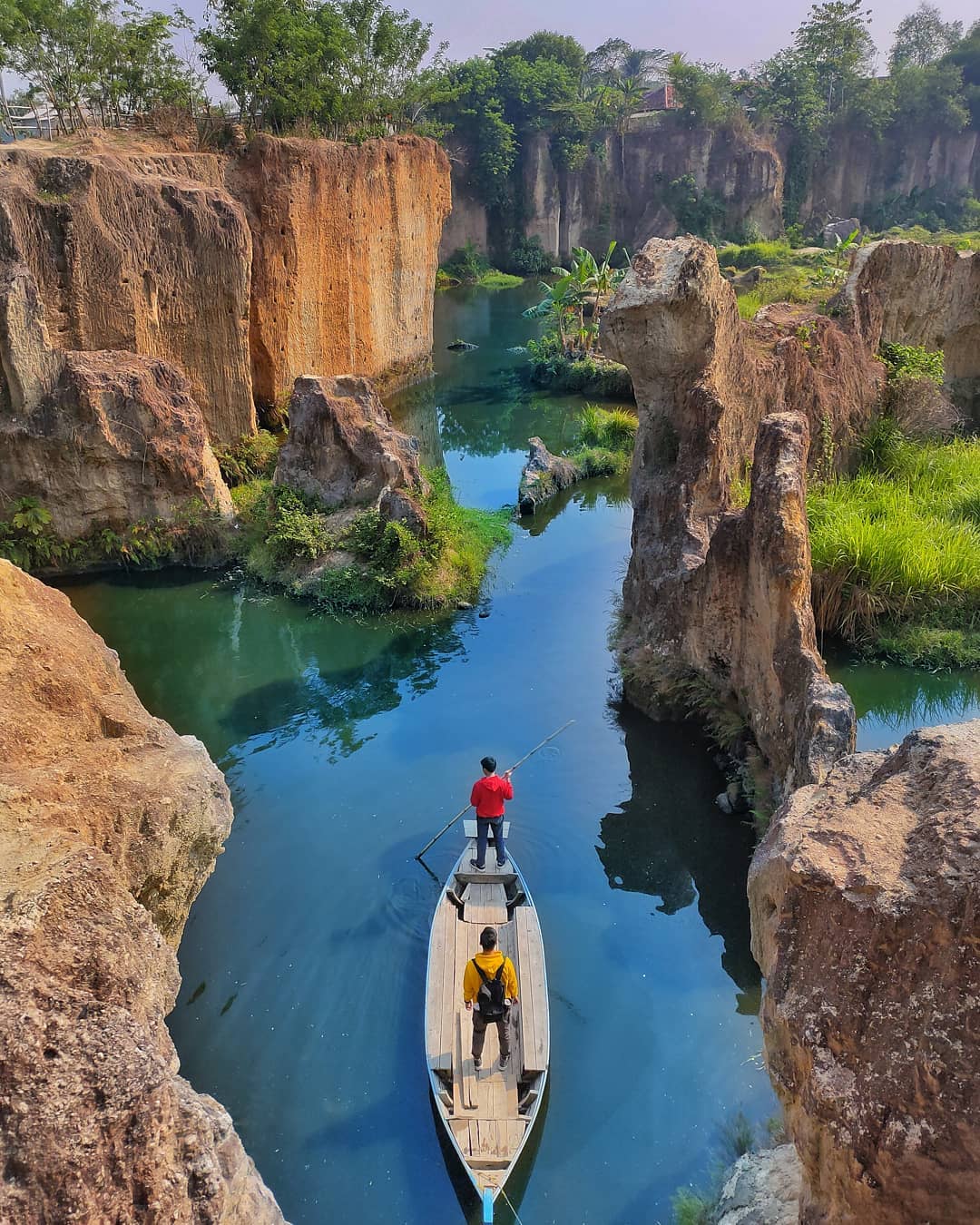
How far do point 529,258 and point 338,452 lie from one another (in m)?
40.4

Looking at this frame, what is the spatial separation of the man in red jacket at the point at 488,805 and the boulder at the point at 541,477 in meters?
10.8

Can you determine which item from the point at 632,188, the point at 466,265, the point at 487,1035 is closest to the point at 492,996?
the point at 487,1035

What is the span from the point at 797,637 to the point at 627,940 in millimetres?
3200

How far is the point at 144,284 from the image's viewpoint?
15.4 metres

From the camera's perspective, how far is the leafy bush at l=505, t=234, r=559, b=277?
50.9 metres

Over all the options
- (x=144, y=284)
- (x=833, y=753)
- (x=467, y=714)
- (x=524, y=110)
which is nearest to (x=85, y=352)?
(x=144, y=284)

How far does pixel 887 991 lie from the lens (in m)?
3.16

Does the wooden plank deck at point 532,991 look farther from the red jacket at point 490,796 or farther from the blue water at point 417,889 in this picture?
the red jacket at point 490,796

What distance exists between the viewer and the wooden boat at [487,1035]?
5.87 metres

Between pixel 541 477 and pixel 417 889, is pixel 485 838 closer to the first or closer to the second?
pixel 417 889

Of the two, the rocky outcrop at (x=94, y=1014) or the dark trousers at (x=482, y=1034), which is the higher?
the rocky outcrop at (x=94, y=1014)

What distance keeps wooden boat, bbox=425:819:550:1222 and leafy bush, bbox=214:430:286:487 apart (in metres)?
11.2

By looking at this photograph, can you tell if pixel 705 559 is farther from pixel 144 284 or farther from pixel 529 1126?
pixel 144 284

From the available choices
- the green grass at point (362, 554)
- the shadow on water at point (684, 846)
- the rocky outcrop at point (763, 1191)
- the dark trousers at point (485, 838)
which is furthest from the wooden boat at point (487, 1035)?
the green grass at point (362, 554)
